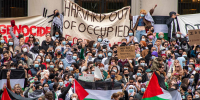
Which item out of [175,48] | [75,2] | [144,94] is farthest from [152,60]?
[75,2]

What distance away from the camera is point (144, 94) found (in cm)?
1445

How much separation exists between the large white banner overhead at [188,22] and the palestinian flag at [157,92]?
8.37 metres

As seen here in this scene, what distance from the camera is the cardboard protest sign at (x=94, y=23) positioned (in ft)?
73.2

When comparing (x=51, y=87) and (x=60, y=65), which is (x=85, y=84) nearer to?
(x=51, y=87)

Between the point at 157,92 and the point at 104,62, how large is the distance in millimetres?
4443

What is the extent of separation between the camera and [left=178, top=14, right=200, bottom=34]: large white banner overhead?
22.7 m

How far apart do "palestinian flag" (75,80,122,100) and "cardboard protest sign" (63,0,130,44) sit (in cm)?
751

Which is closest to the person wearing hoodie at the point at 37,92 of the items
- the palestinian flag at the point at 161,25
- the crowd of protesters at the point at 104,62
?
the crowd of protesters at the point at 104,62

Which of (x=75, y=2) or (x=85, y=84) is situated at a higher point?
(x=75, y=2)

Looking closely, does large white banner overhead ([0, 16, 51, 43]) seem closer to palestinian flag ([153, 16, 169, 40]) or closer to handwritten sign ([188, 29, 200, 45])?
palestinian flag ([153, 16, 169, 40])

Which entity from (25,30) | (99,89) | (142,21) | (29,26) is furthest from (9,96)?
(142,21)

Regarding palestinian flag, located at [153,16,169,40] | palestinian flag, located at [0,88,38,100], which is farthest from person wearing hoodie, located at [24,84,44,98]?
palestinian flag, located at [153,16,169,40]

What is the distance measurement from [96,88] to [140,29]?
7.75m

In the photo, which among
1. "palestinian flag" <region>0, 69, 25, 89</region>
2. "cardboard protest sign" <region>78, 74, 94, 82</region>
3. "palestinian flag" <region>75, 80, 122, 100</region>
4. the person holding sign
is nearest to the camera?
"palestinian flag" <region>75, 80, 122, 100</region>
